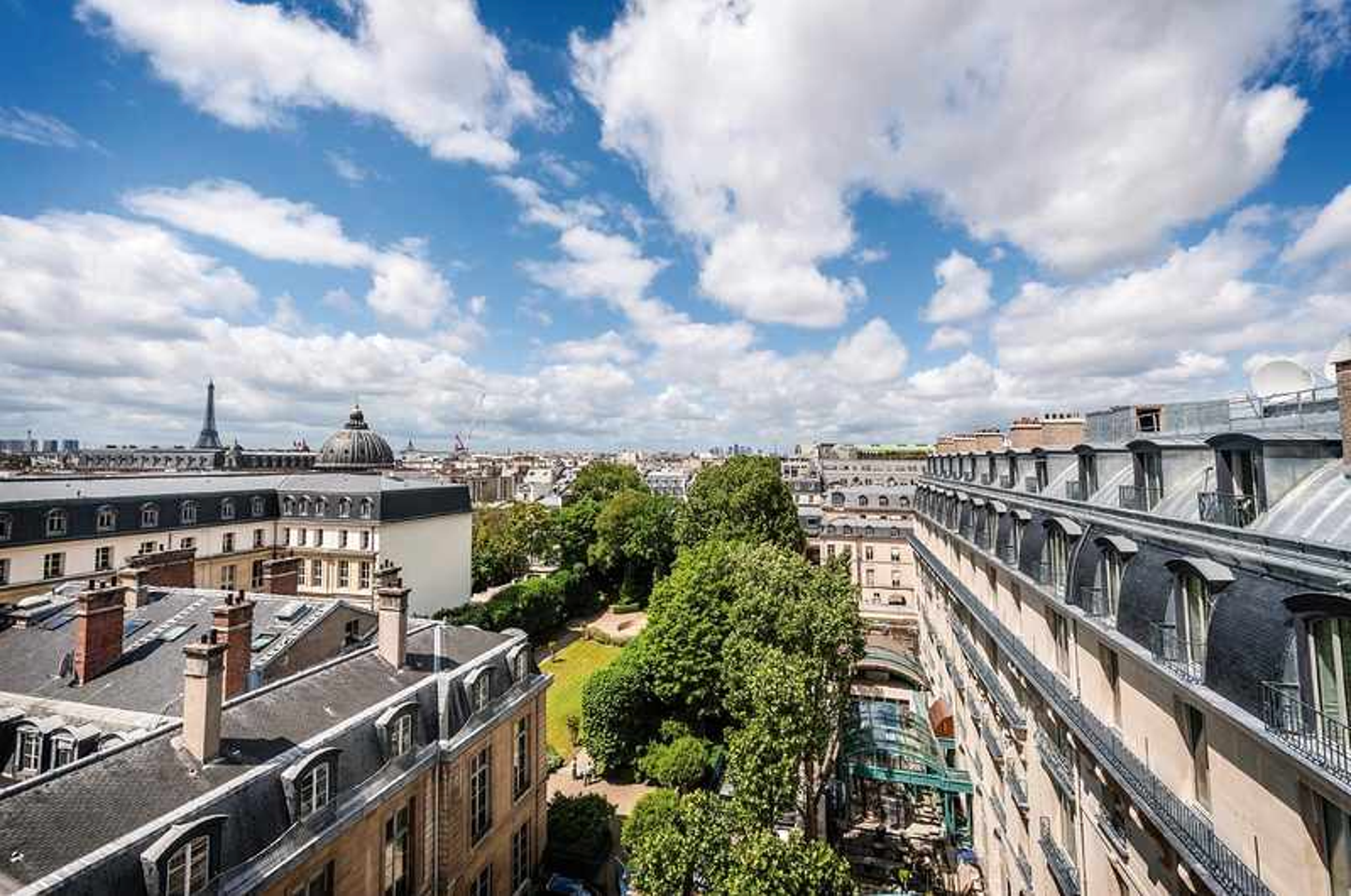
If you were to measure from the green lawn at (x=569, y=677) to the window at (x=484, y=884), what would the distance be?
14.9m

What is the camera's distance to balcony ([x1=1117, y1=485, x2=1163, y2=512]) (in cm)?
1332

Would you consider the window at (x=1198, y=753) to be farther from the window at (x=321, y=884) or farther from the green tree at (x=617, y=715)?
the green tree at (x=617, y=715)

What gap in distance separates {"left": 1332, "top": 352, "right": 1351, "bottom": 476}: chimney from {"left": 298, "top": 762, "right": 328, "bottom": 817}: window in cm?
1847

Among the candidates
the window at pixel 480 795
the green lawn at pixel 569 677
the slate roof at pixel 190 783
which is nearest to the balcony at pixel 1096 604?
the window at pixel 480 795

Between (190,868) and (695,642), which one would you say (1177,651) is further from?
(695,642)

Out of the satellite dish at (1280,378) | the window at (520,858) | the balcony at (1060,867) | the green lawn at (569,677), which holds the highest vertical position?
the satellite dish at (1280,378)

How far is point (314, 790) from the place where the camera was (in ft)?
42.4

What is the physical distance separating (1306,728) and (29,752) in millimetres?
24961

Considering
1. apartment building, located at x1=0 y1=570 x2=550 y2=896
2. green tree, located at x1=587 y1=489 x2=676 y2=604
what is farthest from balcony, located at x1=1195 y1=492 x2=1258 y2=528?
green tree, located at x1=587 y1=489 x2=676 y2=604

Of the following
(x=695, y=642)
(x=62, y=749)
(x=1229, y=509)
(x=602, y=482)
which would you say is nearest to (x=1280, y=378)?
(x=1229, y=509)

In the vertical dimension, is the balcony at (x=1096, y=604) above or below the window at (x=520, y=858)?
above

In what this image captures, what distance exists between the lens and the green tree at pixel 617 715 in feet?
102

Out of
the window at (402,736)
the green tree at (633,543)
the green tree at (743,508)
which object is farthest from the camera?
the green tree at (633,543)

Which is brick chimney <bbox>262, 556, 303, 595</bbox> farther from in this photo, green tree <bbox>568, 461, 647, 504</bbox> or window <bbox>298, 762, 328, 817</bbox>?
green tree <bbox>568, 461, 647, 504</bbox>
